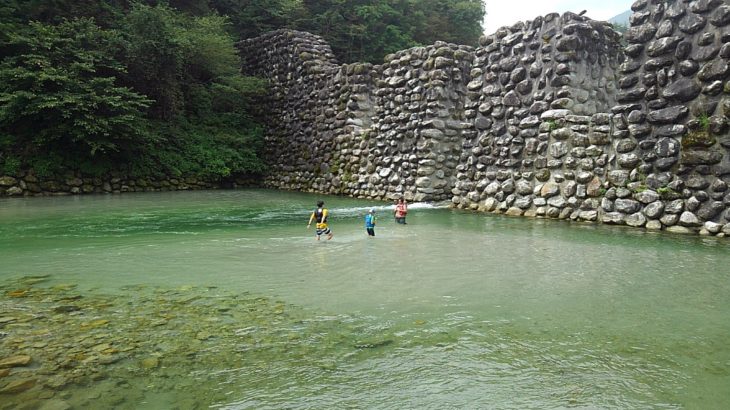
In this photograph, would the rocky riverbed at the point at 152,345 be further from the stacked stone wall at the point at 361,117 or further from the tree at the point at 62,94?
the tree at the point at 62,94

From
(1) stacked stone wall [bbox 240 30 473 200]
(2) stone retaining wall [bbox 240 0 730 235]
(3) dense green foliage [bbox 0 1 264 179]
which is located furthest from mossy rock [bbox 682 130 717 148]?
(3) dense green foliage [bbox 0 1 264 179]

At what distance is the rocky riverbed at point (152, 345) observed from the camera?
2.73 meters

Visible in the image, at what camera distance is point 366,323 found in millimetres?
3811

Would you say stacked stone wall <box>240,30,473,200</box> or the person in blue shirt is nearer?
the person in blue shirt

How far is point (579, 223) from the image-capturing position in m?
9.15

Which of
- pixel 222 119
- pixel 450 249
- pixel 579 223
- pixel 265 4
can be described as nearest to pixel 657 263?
pixel 450 249

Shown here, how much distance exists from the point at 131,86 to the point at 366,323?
15.7 metres

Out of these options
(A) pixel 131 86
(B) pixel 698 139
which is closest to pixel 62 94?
(A) pixel 131 86

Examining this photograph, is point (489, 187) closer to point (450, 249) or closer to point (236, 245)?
point (450, 249)

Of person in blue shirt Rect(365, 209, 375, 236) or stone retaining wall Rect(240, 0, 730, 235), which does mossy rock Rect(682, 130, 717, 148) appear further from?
person in blue shirt Rect(365, 209, 375, 236)

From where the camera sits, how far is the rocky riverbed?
8.95 ft

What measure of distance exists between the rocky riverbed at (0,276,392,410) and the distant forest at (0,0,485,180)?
11434 mm

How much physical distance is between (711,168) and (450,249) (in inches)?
158

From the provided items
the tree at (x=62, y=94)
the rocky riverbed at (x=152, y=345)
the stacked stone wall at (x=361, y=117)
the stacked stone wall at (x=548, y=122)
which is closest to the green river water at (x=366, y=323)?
the rocky riverbed at (x=152, y=345)
